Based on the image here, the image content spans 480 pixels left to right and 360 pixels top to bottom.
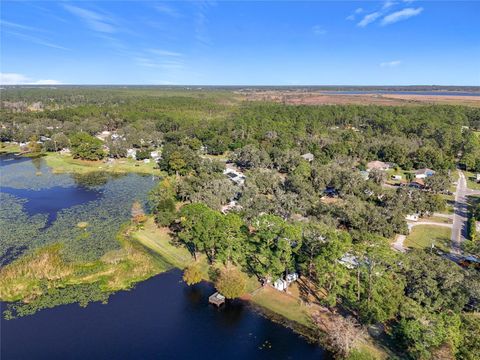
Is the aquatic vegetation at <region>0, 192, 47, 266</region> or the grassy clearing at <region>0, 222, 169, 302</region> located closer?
the grassy clearing at <region>0, 222, 169, 302</region>

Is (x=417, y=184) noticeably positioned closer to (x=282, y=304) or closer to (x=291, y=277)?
(x=291, y=277)

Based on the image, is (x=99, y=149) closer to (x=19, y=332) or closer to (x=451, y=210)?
(x=19, y=332)

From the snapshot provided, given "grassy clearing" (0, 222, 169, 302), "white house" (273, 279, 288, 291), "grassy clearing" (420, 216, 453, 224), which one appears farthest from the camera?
"grassy clearing" (420, 216, 453, 224)

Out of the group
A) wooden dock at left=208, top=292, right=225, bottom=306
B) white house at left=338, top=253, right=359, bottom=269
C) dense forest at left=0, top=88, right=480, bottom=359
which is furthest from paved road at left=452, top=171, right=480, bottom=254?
wooden dock at left=208, top=292, right=225, bottom=306

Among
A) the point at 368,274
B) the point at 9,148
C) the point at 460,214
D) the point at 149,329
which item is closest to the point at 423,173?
the point at 460,214

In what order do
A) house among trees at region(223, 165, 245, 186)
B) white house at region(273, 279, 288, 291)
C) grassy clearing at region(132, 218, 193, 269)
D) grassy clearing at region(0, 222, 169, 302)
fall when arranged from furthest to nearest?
house among trees at region(223, 165, 245, 186), grassy clearing at region(132, 218, 193, 269), grassy clearing at region(0, 222, 169, 302), white house at region(273, 279, 288, 291)

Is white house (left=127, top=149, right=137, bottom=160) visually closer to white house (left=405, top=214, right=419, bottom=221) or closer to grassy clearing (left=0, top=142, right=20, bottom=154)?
grassy clearing (left=0, top=142, right=20, bottom=154)

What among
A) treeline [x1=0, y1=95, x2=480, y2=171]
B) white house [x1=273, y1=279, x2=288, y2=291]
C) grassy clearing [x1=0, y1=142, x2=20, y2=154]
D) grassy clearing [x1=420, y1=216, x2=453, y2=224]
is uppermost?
treeline [x1=0, y1=95, x2=480, y2=171]
